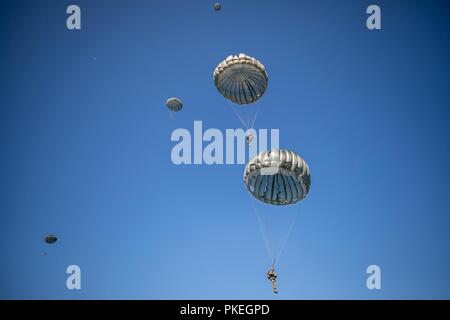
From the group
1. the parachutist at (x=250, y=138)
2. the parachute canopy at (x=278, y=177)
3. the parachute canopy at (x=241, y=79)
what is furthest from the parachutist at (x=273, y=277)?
the parachute canopy at (x=241, y=79)

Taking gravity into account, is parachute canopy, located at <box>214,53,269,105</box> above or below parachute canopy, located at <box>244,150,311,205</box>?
above

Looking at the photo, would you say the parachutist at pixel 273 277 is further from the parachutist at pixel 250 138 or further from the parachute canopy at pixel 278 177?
the parachutist at pixel 250 138

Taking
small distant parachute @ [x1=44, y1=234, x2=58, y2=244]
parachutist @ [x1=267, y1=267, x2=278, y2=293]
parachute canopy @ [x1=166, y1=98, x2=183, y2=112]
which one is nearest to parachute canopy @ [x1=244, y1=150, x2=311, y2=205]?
parachutist @ [x1=267, y1=267, x2=278, y2=293]

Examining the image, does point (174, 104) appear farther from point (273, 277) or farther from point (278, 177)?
point (273, 277)

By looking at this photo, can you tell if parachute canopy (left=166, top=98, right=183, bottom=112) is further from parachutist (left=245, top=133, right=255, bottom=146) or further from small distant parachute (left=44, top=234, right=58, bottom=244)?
small distant parachute (left=44, top=234, right=58, bottom=244)

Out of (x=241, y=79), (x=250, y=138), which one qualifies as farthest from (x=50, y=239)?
(x=241, y=79)
